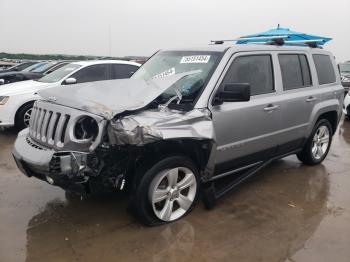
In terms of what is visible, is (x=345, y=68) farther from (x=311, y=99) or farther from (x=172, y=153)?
(x=172, y=153)

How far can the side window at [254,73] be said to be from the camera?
4.08 metres

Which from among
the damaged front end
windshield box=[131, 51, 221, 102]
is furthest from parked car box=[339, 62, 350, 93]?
the damaged front end

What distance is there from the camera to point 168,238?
11.3ft

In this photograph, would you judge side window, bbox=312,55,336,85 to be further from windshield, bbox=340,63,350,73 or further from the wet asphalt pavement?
windshield, bbox=340,63,350,73

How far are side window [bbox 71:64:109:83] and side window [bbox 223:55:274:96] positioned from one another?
5.00 metres

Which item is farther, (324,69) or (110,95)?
(324,69)

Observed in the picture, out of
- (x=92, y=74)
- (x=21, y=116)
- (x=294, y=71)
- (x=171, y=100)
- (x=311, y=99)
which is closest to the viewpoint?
(x=171, y=100)

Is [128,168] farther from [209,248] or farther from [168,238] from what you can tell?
[209,248]

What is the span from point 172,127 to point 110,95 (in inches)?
27.6

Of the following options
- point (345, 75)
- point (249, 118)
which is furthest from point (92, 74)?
point (345, 75)

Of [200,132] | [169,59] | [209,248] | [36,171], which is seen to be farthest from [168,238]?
[169,59]

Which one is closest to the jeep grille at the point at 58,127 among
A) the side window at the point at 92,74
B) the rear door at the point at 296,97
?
the rear door at the point at 296,97

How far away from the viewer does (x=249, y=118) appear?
4156 millimetres

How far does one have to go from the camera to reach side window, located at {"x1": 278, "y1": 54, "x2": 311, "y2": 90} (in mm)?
4727
